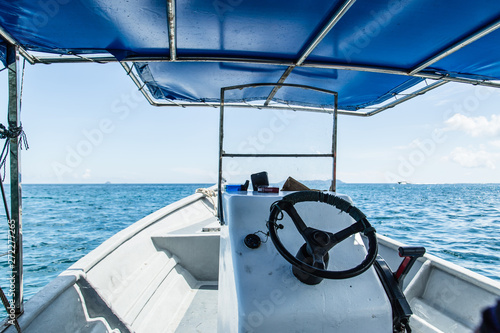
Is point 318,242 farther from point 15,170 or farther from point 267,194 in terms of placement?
point 15,170

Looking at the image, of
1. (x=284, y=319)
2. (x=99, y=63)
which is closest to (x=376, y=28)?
(x=284, y=319)

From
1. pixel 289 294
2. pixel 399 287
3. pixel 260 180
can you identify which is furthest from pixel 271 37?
pixel 399 287

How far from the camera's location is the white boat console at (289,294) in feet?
4.59

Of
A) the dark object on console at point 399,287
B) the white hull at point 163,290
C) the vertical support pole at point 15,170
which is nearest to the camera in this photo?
the dark object on console at point 399,287

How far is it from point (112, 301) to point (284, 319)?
1.78 meters

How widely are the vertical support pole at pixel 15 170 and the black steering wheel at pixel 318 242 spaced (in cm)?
167

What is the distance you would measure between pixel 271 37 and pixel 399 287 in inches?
72.4

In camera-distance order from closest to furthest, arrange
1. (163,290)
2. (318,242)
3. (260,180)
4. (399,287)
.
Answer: (318,242) → (399,287) → (260,180) → (163,290)

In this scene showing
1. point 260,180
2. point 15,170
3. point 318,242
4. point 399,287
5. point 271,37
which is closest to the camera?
point 318,242

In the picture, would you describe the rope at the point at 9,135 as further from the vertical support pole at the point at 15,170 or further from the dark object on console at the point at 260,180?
the dark object on console at the point at 260,180

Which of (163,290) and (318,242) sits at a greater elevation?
(318,242)

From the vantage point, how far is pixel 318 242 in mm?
1415

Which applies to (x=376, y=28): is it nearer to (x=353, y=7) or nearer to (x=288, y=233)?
(x=353, y=7)

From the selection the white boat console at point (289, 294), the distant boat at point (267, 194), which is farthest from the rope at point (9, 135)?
the white boat console at point (289, 294)
